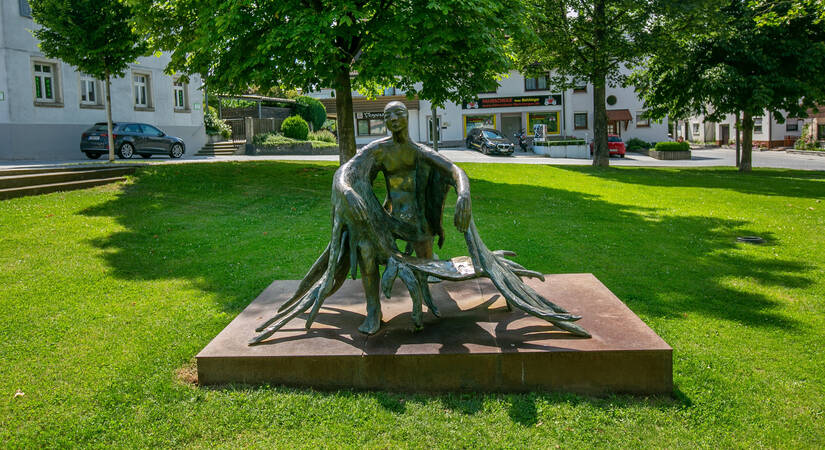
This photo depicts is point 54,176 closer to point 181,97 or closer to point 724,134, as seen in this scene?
point 181,97

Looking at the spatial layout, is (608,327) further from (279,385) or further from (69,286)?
(69,286)

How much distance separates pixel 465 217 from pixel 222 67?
11091 millimetres

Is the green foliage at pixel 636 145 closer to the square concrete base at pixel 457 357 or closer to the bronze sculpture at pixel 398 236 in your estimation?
the bronze sculpture at pixel 398 236

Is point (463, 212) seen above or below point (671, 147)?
below

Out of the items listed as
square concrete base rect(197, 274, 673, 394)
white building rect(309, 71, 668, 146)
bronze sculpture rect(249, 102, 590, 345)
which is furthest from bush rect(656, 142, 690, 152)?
square concrete base rect(197, 274, 673, 394)

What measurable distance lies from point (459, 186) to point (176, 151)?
25.4 meters

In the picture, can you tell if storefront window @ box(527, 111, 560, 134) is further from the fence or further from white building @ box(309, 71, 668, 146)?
the fence

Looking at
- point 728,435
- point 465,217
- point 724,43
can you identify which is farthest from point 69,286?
point 724,43

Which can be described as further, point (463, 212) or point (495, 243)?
point (495, 243)

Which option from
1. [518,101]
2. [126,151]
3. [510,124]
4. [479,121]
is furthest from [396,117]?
[510,124]

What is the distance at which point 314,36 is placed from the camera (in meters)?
11.8

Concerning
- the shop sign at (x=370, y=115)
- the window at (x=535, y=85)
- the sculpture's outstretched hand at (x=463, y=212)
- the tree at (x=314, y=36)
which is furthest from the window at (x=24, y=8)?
A: the window at (x=535, y=85)

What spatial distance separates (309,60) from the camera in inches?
523

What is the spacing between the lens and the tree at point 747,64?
21406 millimetres
